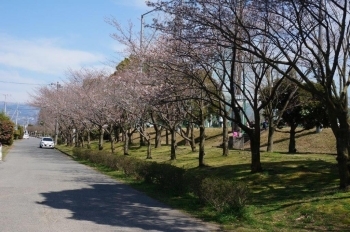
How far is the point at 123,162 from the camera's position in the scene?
22.7m

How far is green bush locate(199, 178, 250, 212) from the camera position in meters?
10.1

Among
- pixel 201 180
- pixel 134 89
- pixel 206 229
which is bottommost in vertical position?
pixel 206 229

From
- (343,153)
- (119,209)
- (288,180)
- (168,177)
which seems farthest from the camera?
(168,177)

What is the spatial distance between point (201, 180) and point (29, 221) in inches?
165

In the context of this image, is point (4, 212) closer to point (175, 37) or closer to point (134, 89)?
point (175, 37)

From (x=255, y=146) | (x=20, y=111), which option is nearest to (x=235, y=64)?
(x=255, y=146)

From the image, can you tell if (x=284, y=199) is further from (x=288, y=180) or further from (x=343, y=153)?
(x=288, y=180)

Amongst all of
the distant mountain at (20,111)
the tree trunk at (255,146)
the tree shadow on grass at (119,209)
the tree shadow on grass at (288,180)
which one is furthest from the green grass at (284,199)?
the distant mountain at (20,111)

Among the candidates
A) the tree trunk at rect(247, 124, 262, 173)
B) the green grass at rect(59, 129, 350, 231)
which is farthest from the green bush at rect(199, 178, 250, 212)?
the tree trunk at rect(247, 124, 262, 173)

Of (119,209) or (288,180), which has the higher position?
(288,180)

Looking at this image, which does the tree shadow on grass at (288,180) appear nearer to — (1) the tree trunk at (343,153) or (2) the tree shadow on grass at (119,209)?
(1) the tree trunk at (343,153)

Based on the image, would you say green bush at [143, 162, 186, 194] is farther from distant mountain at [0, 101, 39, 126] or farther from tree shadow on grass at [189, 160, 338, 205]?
distant mountain at [0, 101, 39, 126]

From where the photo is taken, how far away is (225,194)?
10.4m

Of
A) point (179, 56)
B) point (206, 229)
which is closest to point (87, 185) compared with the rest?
point (179, 56)
